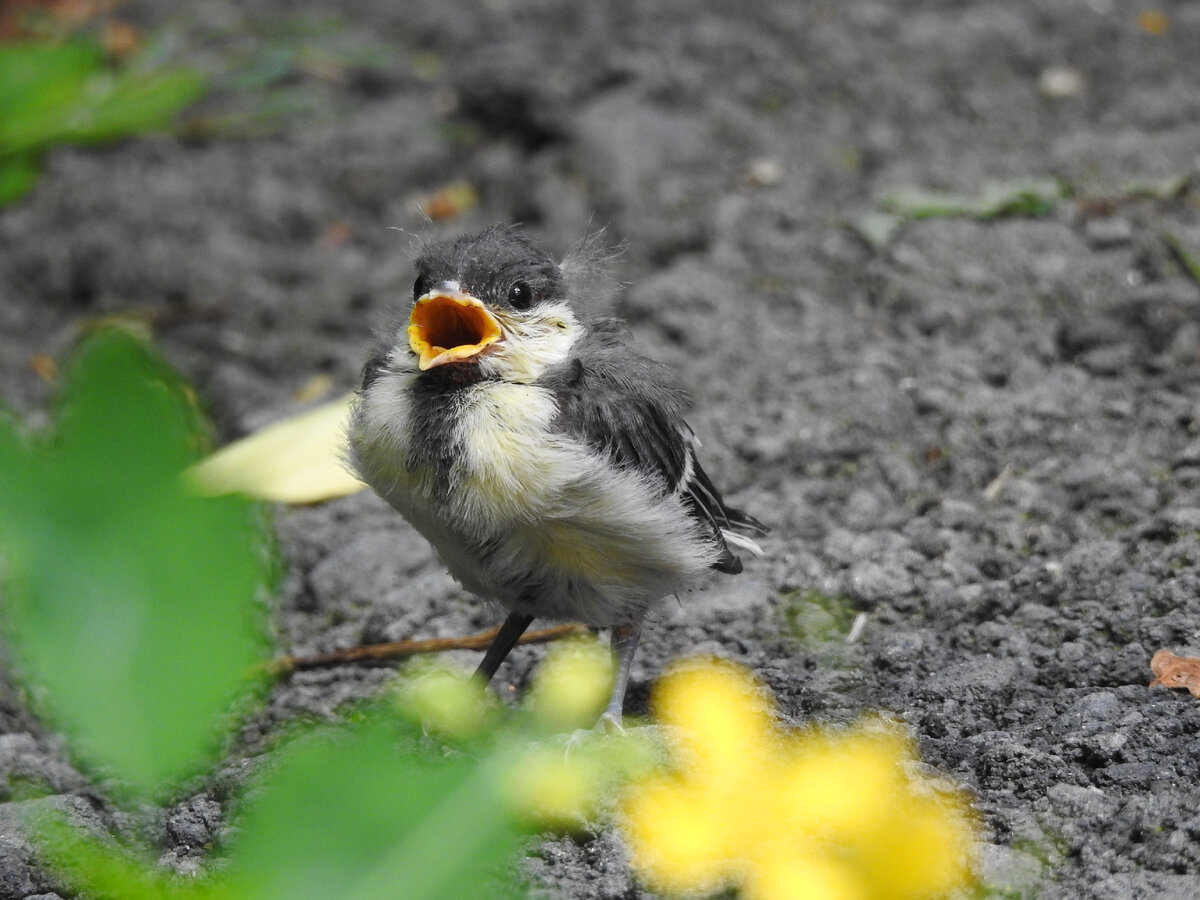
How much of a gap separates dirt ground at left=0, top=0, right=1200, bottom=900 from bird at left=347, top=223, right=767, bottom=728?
12.4 inches

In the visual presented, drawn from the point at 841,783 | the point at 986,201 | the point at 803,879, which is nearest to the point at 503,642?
the point at 841,783

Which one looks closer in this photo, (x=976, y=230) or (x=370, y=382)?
(x=370, y=382)

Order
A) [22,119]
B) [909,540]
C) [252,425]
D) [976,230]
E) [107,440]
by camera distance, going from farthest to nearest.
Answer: [976,230]
[252,425]
[22,119]
[909,540]
[107,440]

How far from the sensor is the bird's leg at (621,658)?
7.32ft

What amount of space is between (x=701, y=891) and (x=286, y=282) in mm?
3005

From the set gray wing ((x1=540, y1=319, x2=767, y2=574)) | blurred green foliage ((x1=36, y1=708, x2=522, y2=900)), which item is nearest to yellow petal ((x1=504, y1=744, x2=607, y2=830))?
blurred green foliage ((x1=36, y1=708, x2=522, y2=900))

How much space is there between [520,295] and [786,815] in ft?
3.99

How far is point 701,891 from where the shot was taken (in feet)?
5.58

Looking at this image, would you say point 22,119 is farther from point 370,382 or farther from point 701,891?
point 701,891

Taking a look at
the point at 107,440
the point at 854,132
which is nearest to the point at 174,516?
the point at 107,440

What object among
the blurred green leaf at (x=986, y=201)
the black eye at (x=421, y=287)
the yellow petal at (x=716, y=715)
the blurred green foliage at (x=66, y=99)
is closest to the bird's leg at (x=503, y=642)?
the yellow petal at (x=716, y=715)

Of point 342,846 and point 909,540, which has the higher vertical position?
point 342,846

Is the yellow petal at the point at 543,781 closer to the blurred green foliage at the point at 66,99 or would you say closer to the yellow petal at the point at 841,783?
the yellow petal at the point at 841,783

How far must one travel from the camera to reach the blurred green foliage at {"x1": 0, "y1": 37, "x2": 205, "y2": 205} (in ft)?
8.80
